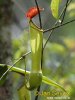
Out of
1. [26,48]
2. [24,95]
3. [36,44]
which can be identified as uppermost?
[36,44]

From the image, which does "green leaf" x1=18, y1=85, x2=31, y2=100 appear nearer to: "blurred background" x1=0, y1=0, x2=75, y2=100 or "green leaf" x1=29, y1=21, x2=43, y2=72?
"green leaf" x1=29, y1=21, x2=43, y2=72

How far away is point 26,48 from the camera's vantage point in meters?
2.79

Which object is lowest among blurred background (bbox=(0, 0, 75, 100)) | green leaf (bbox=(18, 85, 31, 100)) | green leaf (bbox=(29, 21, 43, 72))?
blurred background (bbox=(0, 0, 75, 100))

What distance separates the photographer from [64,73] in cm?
277

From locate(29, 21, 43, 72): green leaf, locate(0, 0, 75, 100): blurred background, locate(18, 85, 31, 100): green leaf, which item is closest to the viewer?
locate(29, 21, 43, 72): green leaf

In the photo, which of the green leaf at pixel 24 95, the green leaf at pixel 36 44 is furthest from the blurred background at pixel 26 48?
the green leaf at pixel 36 44

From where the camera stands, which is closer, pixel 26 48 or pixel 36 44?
pixel 36 44

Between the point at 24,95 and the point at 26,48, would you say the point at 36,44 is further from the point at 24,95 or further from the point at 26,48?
the point at 26,48

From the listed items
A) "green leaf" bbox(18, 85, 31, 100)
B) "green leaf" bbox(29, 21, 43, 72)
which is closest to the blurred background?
"green leaf" bbox(18, 85, 31, 100)

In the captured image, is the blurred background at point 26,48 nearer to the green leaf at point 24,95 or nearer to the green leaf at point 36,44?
the green leaf at point 24,95

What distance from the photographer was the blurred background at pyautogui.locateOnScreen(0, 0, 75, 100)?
2.03 meters

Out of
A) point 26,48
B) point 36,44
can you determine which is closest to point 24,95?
point 36,44

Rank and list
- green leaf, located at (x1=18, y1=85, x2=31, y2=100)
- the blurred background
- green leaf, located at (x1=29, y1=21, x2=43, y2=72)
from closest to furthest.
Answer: green leaf, located at (x1=29, y1=21, x2=43, y2=72)
green leaf, located at (x1=18, y1=85, x2=31, y2=100)
the blurred background

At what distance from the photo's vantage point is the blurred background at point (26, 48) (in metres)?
2.03
